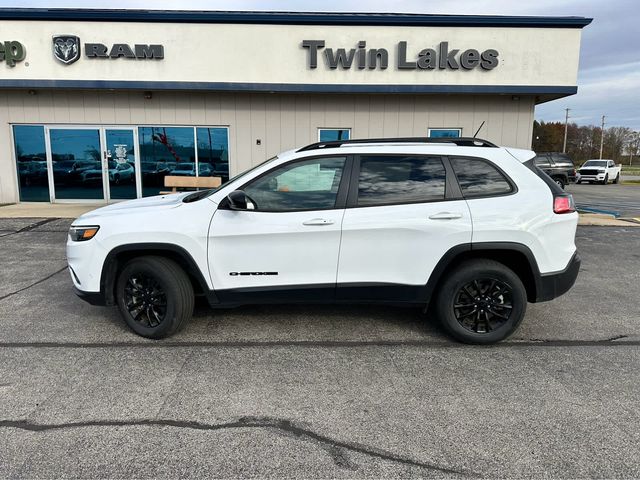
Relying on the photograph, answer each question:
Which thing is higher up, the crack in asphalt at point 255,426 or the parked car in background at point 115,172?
the parked car in background at point 115,172

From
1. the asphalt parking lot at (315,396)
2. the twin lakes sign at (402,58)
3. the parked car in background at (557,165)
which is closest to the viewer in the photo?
the asphalt parking lot at (315,396)

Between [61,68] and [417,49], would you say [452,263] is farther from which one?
[61,68]

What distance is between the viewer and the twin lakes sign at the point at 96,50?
474 inches

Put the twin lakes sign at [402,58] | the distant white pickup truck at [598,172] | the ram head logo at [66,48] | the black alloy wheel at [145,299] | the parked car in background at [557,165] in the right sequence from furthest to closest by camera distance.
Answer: the distant white pickup truck at [598,172] → the parked car in background at [557,165] → the twin lakes sign at [402,58] → the ram head logo at [66,48] → the black alloy wheel at [145,299]

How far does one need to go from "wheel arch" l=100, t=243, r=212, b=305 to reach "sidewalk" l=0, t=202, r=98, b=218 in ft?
27.2

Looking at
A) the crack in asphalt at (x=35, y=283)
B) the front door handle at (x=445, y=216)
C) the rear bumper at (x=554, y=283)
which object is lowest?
the crack in asphalt at (x=35, y=283)

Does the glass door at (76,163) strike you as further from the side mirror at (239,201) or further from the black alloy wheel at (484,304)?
the black alloy wheel at (484,304)

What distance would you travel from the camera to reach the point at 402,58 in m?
12.2

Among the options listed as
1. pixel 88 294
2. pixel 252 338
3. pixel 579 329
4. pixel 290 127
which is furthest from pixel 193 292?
pixel 290 127

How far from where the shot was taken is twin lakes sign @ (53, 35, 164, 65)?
12.0 meters

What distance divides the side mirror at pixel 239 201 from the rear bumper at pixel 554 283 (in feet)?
8.76

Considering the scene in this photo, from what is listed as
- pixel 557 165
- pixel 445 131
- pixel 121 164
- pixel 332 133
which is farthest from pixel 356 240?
pixel 557 165

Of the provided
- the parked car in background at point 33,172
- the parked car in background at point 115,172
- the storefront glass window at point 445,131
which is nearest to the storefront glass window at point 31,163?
the parked car in background at point 33,172

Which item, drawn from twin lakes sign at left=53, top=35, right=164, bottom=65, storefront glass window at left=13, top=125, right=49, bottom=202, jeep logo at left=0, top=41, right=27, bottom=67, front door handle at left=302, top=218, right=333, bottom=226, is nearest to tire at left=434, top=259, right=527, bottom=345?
front door handle at left=302, top=218, right=333, bottom=226
